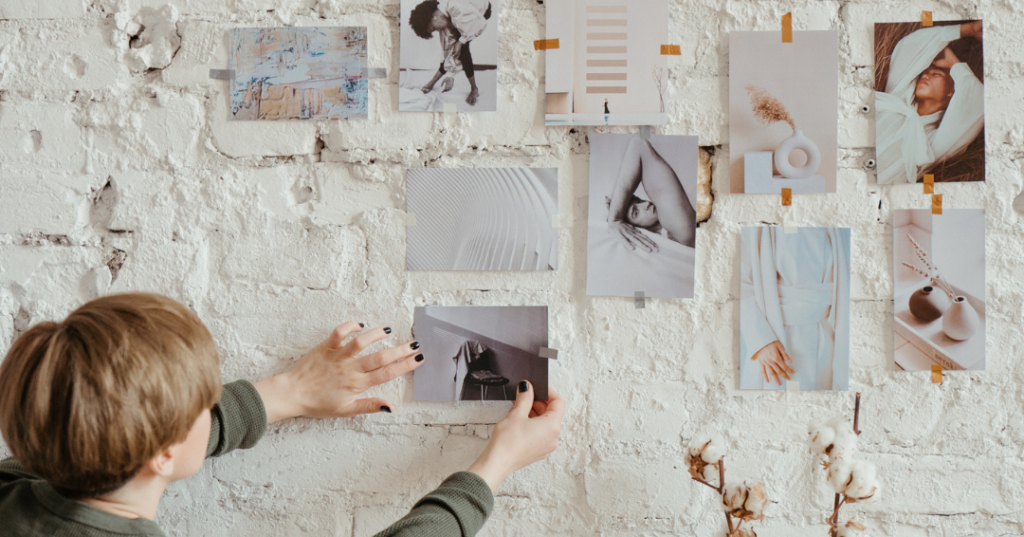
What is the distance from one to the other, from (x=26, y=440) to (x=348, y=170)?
2.00ft

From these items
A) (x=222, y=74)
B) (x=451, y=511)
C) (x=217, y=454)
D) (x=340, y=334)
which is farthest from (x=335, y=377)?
(x=222, y=74)

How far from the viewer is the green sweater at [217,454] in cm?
71

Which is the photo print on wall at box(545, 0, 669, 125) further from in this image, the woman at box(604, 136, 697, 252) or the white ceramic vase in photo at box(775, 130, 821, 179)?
the white ceramic vase in photo at box(775, 130, 821, 179)

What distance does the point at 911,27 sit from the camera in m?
1.02

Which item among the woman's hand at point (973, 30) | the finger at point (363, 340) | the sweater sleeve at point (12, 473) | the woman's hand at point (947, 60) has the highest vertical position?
the woman's hand at point (973, 30)

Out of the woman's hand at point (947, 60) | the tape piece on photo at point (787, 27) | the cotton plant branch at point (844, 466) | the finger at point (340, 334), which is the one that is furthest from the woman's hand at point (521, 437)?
the woman's hand at point (947, 60)

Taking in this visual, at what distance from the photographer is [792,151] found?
3.36ft

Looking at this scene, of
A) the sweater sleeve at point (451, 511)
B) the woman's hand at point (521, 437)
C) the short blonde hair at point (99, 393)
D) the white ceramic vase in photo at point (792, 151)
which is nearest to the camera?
the short blonde hair at point (99, 393)

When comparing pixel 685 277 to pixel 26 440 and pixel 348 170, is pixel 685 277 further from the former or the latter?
pixel 26 440

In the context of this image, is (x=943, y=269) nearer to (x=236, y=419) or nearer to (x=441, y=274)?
(x=441, y=274)

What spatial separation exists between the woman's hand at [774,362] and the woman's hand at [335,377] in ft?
2.03

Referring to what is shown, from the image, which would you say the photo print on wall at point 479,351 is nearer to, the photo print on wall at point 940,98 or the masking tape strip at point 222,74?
the masking tape strip at point 222,74

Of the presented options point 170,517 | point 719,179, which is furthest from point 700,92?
point 170,517

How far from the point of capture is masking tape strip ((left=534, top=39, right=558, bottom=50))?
3.40 feet
